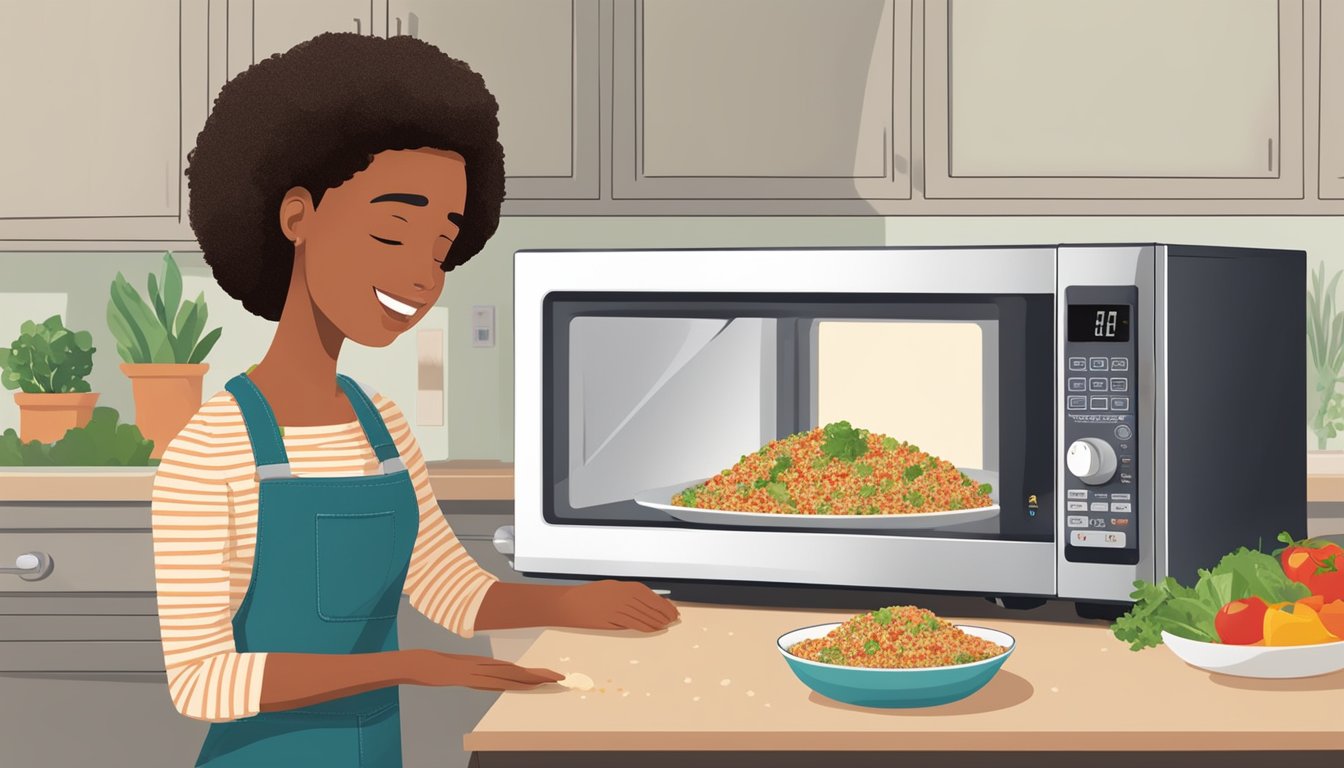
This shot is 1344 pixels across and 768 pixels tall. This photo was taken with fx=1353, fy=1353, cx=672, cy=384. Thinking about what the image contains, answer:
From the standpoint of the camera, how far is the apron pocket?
1007mm

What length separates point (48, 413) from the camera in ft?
7.99

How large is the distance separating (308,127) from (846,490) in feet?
2.06

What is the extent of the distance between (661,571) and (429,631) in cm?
83

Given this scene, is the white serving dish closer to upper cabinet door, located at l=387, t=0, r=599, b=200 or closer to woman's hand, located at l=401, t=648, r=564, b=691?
woman's hand, located at l=401, t=648, r=564, b=691

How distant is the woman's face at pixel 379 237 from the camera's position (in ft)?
3.31

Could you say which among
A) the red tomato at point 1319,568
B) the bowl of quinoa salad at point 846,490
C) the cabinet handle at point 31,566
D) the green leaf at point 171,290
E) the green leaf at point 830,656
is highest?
the green leaf at point 171,290

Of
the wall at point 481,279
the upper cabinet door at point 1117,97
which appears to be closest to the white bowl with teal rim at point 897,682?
the upper cabinet door at point 1117,97

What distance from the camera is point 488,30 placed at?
2387mm

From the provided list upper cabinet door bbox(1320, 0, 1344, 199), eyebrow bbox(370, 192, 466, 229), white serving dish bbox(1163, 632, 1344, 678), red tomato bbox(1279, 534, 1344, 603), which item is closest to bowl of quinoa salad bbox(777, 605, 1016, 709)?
white serving dish bbox(1163, 632, 1344, 678)

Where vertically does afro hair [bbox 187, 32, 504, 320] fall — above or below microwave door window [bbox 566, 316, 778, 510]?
above

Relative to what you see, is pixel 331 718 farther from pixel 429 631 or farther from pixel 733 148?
pixel 733 148

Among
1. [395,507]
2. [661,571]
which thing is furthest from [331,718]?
[661,571]

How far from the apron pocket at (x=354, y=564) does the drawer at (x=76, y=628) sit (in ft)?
3.97

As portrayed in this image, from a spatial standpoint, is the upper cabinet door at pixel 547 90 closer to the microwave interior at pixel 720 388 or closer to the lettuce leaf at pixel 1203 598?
the microwave interior at pixel 720 388
